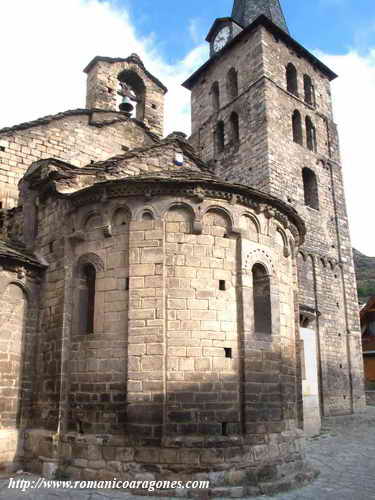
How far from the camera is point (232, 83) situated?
24.0 meters

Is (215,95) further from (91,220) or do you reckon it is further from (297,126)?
(91,220)

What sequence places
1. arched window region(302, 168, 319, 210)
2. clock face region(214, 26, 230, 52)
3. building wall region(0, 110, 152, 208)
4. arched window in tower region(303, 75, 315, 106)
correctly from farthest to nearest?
clock face region(214, 26, 230, 52) < arched window in tower region(303, 75, 315, 106) < arched window region(302, 168, 319, 210) < building wall region(0, 110, 152, 208)

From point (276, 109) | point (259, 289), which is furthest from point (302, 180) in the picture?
point (259, 289)

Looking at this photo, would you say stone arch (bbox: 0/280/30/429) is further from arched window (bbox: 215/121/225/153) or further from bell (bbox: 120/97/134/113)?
arched window (bbox: 215/121/225/153)

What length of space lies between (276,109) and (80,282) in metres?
15.6

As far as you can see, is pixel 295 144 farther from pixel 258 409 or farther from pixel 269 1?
pixel 258 409

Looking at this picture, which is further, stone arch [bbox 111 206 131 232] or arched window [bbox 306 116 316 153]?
arched window [bbox 306 116 316 153]

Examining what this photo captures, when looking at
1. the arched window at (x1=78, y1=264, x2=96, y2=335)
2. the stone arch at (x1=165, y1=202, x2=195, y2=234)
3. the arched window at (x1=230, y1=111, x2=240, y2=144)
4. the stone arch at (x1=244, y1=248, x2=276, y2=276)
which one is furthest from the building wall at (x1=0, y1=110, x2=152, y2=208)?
the arched window at (x1=230, y1=111, x2=240, y2=144)

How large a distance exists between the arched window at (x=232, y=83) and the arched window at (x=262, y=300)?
670 inches

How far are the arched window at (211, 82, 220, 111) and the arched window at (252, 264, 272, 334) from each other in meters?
17.8

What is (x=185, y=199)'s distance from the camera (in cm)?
796

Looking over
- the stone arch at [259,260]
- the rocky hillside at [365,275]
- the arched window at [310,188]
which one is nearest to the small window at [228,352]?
the stone arch at [259,260]

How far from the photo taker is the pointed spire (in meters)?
25.0

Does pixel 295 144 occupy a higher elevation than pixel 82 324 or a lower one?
higher
